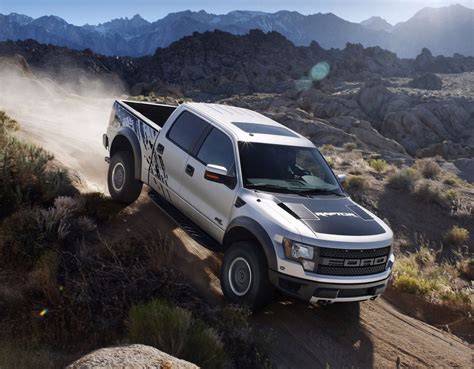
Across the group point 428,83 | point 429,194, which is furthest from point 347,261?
point 428,83

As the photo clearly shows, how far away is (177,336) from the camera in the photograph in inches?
193

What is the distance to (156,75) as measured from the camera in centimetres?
8975

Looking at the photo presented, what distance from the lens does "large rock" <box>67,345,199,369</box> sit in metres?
3.62

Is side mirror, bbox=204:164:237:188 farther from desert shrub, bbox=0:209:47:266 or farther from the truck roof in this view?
desert shrub, bbox=0:209:47:266

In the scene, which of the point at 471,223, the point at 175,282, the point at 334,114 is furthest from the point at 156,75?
the point at 175,282

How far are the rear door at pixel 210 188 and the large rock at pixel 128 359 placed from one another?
262cm

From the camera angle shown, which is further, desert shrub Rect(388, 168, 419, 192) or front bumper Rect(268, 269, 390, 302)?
Answer: desert shrub Rect(388, 168, 419, 192)

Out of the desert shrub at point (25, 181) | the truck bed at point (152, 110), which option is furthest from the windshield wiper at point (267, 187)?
the truck bed at point (152, 110)

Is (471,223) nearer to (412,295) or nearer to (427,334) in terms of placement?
(412,295)

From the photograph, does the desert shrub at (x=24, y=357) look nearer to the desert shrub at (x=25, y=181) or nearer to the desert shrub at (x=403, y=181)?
the desert shrub at (x=25, y=181)

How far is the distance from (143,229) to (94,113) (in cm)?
1668

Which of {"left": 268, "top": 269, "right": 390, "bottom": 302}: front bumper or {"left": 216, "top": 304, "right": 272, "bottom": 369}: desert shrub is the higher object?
{"left": 268, "top": 269, "right": 390, "bottom": 302}: front bumper

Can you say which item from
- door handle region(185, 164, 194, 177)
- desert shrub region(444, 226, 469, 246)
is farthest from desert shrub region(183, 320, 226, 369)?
desert shrub region(444, 226, 469, 246)

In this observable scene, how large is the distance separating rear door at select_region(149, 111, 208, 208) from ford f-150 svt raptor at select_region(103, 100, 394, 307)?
16 millimetres
